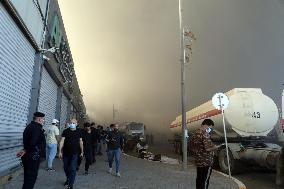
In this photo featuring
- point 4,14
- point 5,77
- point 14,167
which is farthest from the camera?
point 14,167

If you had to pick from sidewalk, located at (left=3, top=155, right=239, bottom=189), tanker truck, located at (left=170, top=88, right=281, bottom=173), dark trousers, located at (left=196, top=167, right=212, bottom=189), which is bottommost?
sidewalk, located at (left=3, top=155, right=239, bottom=189)

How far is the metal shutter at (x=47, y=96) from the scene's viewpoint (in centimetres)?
1645

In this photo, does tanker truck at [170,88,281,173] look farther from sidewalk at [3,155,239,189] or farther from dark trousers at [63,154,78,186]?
dark trousers at [63,154,78,186]

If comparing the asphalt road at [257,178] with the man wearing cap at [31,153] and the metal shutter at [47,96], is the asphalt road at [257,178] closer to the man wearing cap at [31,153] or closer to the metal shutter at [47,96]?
the man wearing cap at [31,153]

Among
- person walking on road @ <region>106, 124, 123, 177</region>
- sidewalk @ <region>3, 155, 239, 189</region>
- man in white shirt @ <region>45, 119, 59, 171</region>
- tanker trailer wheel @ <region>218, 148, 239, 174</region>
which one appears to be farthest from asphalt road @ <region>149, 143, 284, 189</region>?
man in white shirt @ <region>45, 119, 59, 171</region>

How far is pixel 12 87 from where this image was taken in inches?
425

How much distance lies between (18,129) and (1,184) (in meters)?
2.76

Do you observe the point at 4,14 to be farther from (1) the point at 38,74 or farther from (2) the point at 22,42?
(1) the point at 38,74

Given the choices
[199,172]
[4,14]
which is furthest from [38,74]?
[199,172]

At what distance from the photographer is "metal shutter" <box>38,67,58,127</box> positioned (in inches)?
648

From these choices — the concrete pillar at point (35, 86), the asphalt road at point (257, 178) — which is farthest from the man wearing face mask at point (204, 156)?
the concrete pillar at point (35, 86)

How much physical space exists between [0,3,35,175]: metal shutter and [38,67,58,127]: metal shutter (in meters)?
3.11

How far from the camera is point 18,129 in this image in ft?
39.7

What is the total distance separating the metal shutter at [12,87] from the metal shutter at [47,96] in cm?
311
